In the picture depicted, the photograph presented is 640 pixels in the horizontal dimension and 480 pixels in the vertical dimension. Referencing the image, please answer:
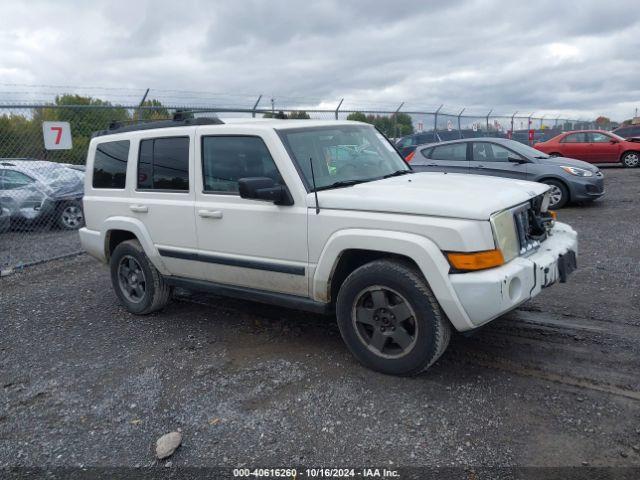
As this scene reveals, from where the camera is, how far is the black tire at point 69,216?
35.4 ft

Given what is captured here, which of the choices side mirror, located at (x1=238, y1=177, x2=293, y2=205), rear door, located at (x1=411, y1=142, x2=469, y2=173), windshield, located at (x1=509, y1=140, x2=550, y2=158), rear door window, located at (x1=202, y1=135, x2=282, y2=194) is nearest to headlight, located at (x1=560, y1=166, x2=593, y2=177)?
windshield, located at (x1=509, y1=140, x2=550, y2=158)

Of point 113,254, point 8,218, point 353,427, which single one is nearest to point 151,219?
point 113,254

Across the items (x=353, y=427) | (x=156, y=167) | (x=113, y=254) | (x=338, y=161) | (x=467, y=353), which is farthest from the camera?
(x=113, y=254)

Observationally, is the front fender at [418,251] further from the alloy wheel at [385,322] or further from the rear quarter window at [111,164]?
the rear quarter window at [111,164]

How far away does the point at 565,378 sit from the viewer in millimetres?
3795

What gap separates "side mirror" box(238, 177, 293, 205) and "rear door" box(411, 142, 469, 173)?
7.38 m

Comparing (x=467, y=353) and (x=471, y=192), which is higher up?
(x=471, y=192)

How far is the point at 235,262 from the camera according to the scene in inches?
180

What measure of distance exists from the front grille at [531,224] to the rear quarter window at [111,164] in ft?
11.9

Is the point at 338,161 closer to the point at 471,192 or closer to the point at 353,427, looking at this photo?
the point at 471,192

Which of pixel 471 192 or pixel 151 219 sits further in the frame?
pixel 151 219

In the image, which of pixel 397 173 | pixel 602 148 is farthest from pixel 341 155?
pixel 602 148

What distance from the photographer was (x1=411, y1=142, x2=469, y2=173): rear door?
10984 millimetres

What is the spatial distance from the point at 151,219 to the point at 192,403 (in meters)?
2.01
